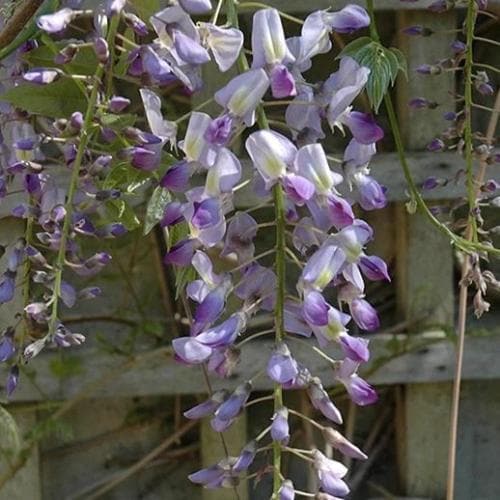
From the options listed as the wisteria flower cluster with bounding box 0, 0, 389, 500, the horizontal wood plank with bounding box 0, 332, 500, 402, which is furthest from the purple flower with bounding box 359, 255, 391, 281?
the horizontal wood plank with bounding box 0, 332, 500, 402

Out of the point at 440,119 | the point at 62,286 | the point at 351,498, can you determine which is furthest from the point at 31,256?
the point at 351,498

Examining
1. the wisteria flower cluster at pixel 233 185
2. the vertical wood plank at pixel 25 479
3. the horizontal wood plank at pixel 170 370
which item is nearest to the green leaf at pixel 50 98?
the wisteria flower cluster at pixel 233 185

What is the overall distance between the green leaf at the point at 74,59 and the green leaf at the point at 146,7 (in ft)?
0.15

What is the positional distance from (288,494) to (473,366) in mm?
1000

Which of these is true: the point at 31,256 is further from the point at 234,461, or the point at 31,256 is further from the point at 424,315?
the point at 424,315

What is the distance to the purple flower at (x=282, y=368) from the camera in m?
0.59

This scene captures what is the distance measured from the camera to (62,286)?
680 millimetres

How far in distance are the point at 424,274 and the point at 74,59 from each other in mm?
946

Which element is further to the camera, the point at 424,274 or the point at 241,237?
the point at 424,274

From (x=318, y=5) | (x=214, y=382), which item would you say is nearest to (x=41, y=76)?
(x=318, y=5)

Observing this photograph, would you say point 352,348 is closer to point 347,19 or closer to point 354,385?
point 354,385

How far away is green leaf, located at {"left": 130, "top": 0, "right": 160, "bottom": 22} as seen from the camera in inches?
26.0

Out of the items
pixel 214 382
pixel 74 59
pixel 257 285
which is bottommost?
pixel 214 382

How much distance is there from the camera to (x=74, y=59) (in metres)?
0.69
